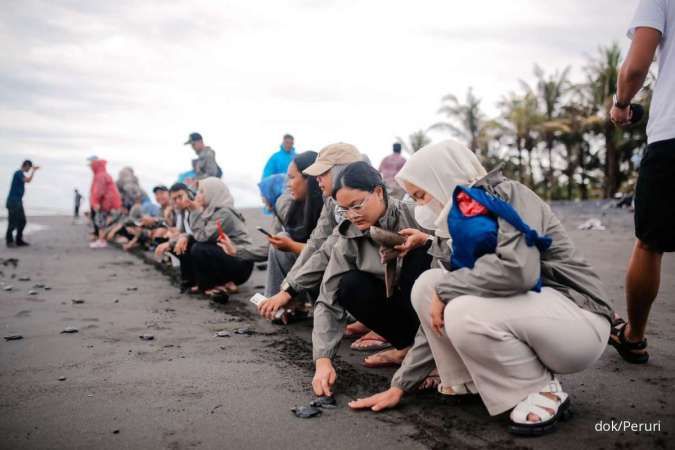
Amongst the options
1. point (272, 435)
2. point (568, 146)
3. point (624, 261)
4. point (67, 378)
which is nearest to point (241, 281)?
point (67, 378)

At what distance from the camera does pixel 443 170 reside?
2.46m

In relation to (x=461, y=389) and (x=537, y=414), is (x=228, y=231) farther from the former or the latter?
(x=537, y=414)

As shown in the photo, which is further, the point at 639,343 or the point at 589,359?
the point at 639,343

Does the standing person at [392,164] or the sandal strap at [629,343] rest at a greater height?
the standing person at [392,164]

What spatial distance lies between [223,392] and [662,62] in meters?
2.73

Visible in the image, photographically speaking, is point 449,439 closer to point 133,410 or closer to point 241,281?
point 133,410

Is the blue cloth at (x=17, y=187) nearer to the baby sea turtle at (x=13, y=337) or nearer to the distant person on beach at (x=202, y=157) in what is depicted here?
the distant person on beach at (x=202, y=157)

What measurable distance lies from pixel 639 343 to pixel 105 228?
12.0 metres

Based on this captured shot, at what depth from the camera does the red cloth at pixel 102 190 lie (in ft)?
38.7

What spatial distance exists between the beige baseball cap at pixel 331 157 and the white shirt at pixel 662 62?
1.83 metres

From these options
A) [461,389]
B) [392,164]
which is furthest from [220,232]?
[392,164]

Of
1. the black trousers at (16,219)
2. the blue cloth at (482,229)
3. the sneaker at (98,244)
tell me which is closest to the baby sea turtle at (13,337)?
the blue cloth at (482,229)

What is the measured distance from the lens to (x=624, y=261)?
702 centimetres

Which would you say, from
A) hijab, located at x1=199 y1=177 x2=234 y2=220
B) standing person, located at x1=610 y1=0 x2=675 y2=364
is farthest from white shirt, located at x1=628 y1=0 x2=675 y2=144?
hijab, located at x1=199 y1=177 x2=234 y2=220
